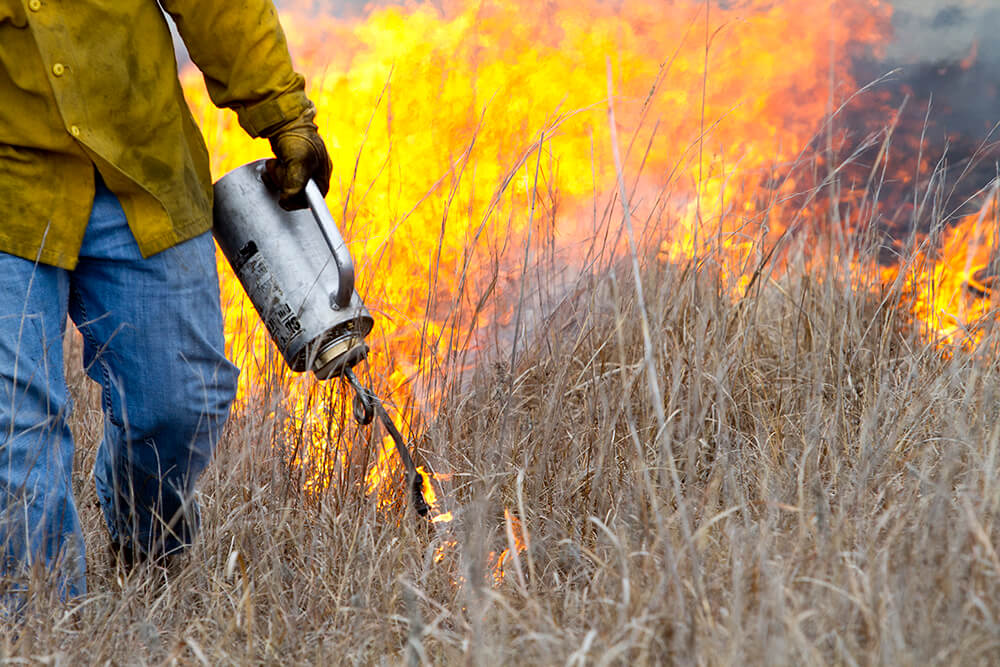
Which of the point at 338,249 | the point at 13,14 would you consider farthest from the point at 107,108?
the point at 338,249

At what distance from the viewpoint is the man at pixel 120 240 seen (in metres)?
1.53

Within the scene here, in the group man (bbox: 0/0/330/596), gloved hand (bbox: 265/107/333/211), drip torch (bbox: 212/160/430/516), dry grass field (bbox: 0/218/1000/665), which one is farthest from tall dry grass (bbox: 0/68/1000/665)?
gloved hand (bbox: 265/107/333/211)

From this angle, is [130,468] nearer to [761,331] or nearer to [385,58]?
[761,331]

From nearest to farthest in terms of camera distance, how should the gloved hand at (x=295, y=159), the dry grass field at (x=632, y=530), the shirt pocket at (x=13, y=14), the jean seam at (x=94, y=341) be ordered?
1. the dry grass field at (x=632, y=530)
2. the shirt pocket at (x=13, y=14)
3. the jean seam at (x=94, y=341)
4. the gloved hand at (x=295, y=159)

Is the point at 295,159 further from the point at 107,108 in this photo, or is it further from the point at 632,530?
the point at 632,530

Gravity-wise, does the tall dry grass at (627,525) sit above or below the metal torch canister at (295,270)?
Answer: below

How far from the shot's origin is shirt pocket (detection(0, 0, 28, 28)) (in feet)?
4.84

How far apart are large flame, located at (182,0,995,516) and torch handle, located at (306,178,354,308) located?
0.35 m

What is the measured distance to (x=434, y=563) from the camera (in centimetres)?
170

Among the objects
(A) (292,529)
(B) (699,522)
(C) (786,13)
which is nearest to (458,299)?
(A) (292,529)

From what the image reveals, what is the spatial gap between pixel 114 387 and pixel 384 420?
527 mm

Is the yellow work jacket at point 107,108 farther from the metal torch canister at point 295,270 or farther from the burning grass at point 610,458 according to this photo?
the burning grass at point 610,458

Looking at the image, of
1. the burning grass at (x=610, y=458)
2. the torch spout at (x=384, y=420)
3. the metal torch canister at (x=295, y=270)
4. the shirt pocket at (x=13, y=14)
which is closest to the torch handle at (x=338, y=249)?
the metal torch canister at (x=295, y=270)

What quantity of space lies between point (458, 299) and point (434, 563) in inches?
29.3
